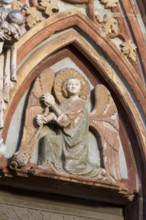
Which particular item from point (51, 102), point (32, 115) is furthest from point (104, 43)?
point (32, 115)

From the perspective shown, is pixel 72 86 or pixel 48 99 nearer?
pixel 48 99

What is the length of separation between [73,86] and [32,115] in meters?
0.48

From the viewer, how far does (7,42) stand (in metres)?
9.02

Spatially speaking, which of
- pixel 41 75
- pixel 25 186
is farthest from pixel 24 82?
pixel 25 186

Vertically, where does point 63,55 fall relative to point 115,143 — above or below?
above

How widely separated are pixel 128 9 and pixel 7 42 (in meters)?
1.43

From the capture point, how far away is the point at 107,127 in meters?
9.70

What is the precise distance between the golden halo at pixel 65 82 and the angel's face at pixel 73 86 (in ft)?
0.11

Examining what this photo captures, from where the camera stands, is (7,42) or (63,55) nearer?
(7,42)

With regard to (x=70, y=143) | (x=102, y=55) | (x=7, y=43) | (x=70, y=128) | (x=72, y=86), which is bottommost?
(x=70, y=143)

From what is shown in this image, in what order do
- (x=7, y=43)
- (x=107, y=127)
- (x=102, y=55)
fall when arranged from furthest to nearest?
(x=102, y=55) → (x=107, y=127) → (x=7, y=43)

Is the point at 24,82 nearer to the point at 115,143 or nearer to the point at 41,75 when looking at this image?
the point at 41,75

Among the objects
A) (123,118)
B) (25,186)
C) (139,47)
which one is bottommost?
(25,186)

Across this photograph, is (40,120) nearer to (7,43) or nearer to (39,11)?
(7,43)
